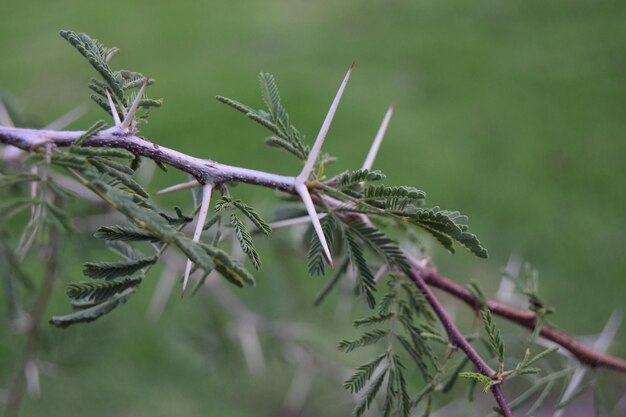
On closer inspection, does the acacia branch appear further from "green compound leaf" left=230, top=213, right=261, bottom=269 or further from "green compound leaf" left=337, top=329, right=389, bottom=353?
"green compound leaf" left=337, top=329, right=389, bottom=353

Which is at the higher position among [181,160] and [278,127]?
[278,127]

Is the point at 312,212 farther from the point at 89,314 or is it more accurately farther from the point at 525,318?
the point at 525,318

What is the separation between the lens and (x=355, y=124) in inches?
190

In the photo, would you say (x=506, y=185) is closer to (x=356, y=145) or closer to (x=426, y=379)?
(x=356, y=145)

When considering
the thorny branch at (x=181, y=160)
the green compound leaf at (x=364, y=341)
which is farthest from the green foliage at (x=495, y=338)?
the green compound leaf at (x=364, y=341)

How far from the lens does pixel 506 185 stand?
4258mm

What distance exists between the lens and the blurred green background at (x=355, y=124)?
9.05ft

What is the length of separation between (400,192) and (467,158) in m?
3.93

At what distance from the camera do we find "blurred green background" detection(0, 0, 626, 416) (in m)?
2.76

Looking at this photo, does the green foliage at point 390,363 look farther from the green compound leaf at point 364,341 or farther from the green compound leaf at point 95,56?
the green compound leaf at point 95,56

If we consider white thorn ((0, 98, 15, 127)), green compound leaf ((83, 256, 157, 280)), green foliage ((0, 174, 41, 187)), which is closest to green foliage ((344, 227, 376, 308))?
green compound leaf ((83, 256, 157, 280))

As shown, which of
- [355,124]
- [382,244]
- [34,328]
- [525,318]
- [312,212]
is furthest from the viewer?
[355,124]

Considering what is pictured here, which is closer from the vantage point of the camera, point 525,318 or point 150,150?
point 150,150

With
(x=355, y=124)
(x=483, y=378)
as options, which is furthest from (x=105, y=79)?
(x=355, y=124)
